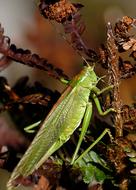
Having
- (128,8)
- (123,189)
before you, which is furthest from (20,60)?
(128,8)

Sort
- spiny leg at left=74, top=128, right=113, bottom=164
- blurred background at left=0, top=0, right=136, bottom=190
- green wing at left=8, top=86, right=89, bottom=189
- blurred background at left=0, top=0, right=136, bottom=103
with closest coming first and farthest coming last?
spiny leg at left=74, top=128, right=113, bottom=164
green wing at left=8, top=86, right=89, bottom=189
blurred background at left=0, top=0, right=136, bottom=190
blurred background at left=0, top=0, right=136, bottom=103

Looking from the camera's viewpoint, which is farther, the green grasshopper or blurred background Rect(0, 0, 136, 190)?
blurred background Rect(0, 0, 136, 190)

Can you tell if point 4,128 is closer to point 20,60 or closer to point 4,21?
point 20,60

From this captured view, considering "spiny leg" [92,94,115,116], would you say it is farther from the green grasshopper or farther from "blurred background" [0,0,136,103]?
"blurred background" [0,0,136,103]

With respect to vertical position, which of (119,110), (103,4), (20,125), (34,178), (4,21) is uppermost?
(103,4)

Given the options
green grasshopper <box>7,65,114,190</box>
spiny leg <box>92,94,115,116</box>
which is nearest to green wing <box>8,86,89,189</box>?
green grasshopper <box>7,65,114,190</box>

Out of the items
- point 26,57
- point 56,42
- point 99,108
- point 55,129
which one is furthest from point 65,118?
point 56,42

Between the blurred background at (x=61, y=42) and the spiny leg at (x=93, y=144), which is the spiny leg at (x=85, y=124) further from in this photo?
the blurred background at (x=61, y=42)
